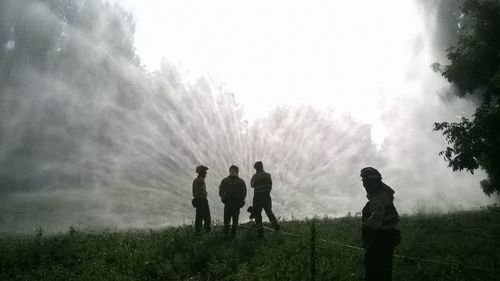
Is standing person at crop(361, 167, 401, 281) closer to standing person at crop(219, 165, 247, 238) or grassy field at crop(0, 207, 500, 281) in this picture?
grassy field at crop(0, 207, 500, 281)

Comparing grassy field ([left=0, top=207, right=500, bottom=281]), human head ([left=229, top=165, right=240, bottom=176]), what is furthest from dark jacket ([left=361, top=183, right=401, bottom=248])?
human head ([left=229, top=165, right=240, bottom=176])

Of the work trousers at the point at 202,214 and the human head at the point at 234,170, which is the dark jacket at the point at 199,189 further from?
the human head at the point at 234,170

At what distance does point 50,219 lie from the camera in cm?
3500

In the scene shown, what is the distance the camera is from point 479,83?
15523mm

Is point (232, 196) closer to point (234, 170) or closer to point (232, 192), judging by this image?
point (232, 192)

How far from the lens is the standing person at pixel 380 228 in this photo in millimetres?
6387

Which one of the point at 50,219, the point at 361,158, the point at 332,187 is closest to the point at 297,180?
the point at 332,187

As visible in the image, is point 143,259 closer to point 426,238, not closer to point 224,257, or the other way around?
point 224,257

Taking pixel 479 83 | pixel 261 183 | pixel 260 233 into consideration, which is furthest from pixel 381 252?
pixel 479 83

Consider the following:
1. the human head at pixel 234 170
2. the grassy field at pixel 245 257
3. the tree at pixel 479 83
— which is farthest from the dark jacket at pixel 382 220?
the tree at pixel 479 83

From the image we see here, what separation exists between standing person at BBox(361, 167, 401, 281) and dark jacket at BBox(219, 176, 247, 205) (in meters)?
5.78

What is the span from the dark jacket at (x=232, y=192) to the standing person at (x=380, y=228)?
19.0ft

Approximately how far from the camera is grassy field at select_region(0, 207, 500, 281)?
7965 mm

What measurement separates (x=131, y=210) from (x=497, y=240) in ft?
113
